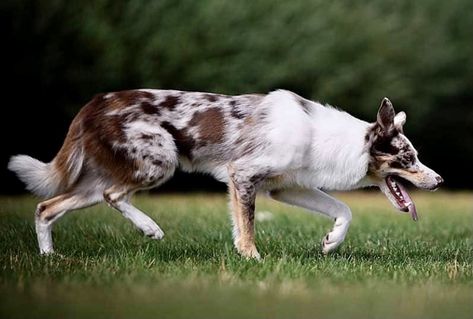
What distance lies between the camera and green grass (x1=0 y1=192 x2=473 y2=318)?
4020 mm

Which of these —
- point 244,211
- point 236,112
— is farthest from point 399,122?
point 244,211

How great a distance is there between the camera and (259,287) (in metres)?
4.47

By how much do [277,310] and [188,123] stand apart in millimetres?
1906

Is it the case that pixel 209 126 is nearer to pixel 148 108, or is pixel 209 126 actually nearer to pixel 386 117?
pixel 148 108

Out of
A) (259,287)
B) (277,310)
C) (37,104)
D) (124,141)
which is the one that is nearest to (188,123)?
Result: (124,141)

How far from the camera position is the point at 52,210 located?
5496mm

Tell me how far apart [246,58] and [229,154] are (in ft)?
18.3

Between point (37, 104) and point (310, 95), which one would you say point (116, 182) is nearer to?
point (37, 104)

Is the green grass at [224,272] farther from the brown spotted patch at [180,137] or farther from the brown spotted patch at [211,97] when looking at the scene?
the brown spotted patch at [211,97]

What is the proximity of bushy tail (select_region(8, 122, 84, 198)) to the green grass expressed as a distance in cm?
39

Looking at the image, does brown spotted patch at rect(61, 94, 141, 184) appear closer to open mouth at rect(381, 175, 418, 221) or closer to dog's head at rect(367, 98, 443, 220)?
dog's head at rect(367, 98, 443, 220)

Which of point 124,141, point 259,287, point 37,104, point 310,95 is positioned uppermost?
point 124,141

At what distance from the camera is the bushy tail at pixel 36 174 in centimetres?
580

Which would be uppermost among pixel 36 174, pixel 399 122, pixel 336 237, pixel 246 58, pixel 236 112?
pixel 236 112
